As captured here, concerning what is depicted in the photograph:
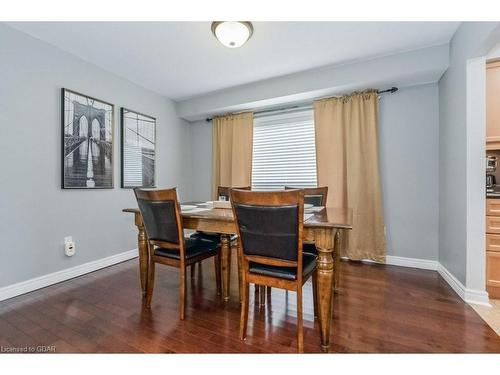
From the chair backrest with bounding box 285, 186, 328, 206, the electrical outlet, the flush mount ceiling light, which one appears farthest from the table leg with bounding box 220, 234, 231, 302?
the electrical outlet

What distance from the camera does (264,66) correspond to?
280 cm

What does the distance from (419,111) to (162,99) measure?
349 cm

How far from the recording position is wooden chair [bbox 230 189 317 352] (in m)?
1.23

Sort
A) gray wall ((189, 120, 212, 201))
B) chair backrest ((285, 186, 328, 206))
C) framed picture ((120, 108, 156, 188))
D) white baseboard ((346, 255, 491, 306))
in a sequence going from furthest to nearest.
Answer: gray wall ((189, 120, 212, 201))
framed picture ((120, 108, 156, 188))
chair backrest ((285, 186, 328, 206))
white baseboard ((346, 255, 491, 306))

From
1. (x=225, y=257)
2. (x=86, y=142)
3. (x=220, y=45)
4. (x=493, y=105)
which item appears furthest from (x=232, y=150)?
(x=493, y=105)

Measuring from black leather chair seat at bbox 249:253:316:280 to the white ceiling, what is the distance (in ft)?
6.47

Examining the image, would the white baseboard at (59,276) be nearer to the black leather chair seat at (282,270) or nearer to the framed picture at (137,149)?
the framed picture at (137,149)

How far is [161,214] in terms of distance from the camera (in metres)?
1.70

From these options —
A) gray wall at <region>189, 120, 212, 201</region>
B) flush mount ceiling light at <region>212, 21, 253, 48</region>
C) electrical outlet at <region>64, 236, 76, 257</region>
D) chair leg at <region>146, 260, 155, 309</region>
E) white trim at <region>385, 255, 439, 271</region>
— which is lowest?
white trim at <region>385, 255, 439, 271</region>

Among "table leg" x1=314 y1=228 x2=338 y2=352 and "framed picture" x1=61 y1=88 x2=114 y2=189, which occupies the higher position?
"framed picture" x1=61 y1=88 x2=114 y2=189

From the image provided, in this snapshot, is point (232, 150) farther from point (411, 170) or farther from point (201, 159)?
point (411, 170)

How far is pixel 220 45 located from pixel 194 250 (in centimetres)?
200

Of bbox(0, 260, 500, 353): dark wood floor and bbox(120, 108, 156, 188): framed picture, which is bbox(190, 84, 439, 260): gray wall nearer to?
bbox(0, 260, 500, 353): dark wood floor
